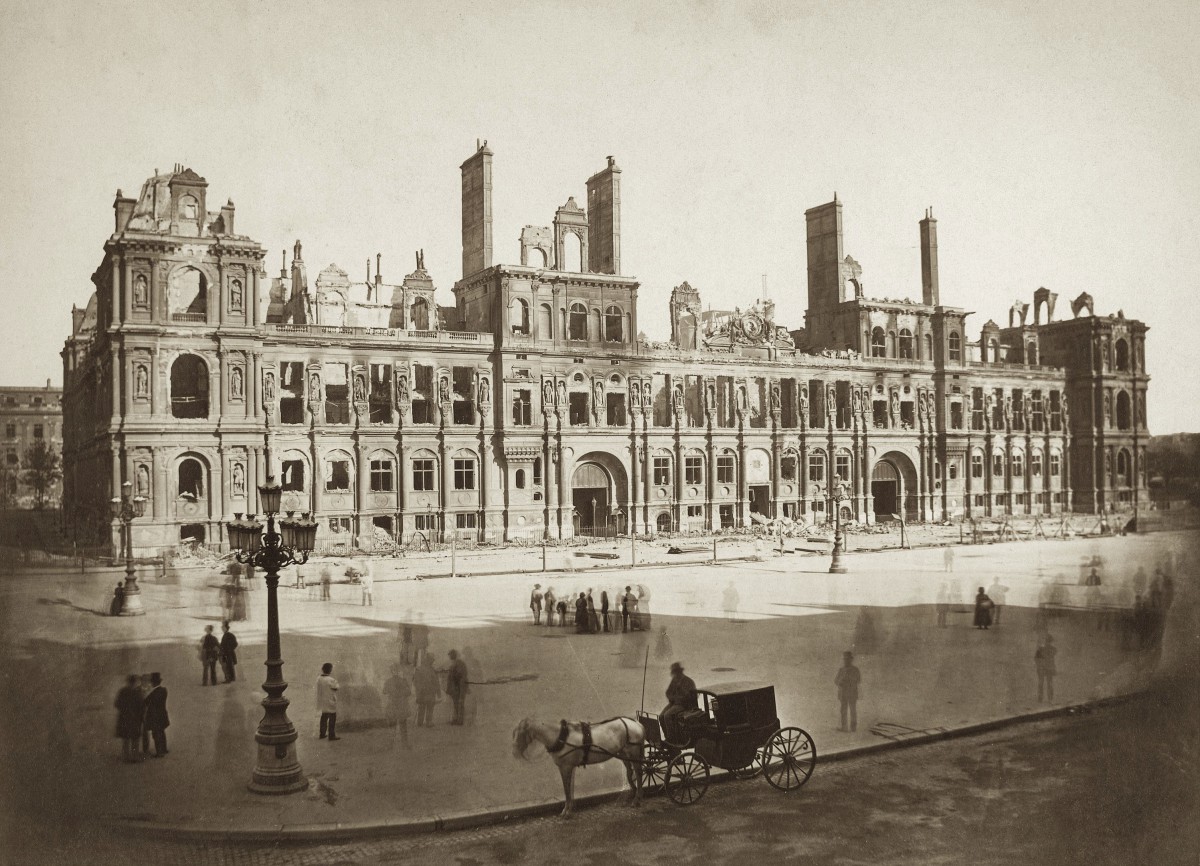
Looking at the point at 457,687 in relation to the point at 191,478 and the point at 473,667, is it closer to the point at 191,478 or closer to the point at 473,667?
the point at 473,667

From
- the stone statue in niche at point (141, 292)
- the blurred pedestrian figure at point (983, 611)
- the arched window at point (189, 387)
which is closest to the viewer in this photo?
the blurred pedestrian figure at point (983, 611)

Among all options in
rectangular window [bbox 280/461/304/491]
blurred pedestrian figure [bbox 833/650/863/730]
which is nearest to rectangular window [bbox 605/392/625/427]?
rectangular window [bbox 280/461/304/491]

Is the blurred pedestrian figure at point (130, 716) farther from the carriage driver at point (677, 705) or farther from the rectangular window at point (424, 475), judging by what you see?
the rectangular window at point (424, 475)

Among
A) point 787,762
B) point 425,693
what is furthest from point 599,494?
point 787,762

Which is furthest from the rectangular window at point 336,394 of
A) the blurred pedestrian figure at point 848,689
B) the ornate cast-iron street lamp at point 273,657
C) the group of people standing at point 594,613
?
the blurred pedestrian figure at point 848,689

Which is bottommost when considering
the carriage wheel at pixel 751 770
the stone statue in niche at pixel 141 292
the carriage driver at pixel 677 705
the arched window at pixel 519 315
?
the carriage wheel at pixel 751 770

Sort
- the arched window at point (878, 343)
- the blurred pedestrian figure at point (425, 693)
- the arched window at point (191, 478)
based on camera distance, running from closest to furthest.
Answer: the blurred pedestrian figure at point (425, 693), the arched window at point (191, 478), the arched window at point (878, 343)

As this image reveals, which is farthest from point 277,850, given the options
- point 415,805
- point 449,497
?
point 449,497
